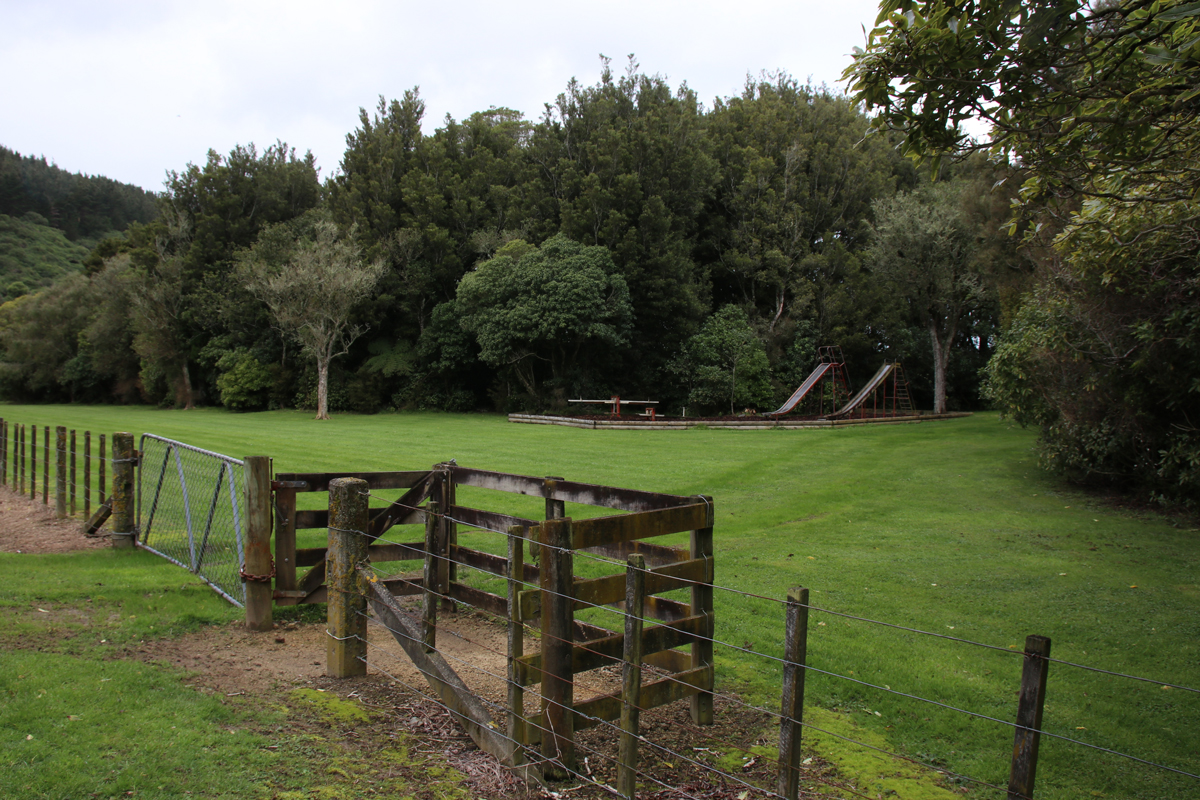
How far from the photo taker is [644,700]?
412 centimetres

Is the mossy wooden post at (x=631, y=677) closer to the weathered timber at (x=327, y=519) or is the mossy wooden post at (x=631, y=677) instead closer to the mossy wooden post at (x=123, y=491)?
the weathered timber at (x=327, y=519)

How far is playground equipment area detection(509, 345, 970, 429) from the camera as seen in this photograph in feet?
89.9

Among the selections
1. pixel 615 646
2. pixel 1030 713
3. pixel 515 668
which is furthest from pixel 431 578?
pixel 1030 713

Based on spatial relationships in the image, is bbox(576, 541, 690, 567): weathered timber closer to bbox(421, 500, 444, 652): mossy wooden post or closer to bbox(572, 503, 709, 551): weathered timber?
bbox(572, 503, 709, 551): weathered timber

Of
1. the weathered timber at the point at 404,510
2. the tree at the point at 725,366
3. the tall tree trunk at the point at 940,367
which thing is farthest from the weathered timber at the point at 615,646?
the tall tree trunk at the point at 940,367

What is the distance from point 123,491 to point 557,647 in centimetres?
771

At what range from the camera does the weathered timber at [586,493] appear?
4.74 m

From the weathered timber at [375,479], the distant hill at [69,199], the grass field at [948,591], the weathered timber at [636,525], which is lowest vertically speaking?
the grass field at [948,591]

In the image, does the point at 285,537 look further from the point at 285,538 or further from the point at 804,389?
the point at 804,389

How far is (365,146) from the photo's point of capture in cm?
4434

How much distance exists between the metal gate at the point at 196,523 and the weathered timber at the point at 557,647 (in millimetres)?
3361

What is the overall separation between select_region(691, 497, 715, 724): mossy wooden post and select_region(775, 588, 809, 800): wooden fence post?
120cm

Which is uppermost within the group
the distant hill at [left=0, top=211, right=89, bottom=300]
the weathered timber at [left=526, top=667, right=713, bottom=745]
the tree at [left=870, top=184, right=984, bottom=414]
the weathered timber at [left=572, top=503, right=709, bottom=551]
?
the distant hill at [left=0, top=211, right=89, bottom=300]

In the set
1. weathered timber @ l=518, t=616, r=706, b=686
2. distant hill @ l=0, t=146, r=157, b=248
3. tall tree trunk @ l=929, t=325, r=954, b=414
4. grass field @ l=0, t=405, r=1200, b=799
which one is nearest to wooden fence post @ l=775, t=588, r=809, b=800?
weathered timber @ l=518, t=616, r=706, b=686
